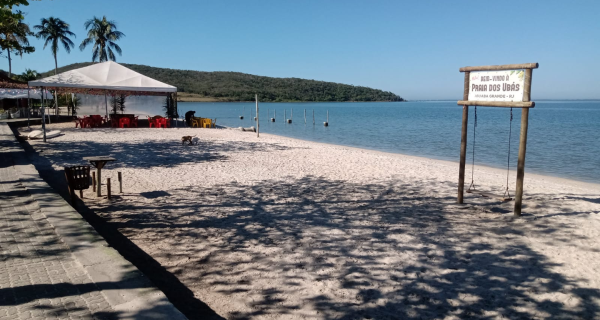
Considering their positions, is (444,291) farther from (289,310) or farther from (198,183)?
(198,183)

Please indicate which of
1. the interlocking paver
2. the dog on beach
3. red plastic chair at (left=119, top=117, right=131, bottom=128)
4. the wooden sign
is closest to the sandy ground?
the interlocking paver

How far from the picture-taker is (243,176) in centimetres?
944

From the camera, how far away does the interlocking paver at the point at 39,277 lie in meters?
2.85

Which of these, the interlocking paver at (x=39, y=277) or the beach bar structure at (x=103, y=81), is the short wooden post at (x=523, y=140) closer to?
the interlocking paver at (x=39, y=277)

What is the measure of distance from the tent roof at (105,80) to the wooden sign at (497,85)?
1663cm

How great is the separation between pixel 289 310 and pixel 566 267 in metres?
3.09

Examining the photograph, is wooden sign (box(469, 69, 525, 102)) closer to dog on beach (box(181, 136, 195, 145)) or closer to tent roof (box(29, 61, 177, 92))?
dog on beach (box(181, 136, 195, 145))

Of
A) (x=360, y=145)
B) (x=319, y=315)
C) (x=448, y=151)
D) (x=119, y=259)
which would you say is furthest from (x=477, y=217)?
(x=360, y=145)

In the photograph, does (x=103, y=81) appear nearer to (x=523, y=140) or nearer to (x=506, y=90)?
(x=506, y=90)

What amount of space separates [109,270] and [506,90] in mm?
5635

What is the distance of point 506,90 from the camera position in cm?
603

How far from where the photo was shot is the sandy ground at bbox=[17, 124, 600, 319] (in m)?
3.68

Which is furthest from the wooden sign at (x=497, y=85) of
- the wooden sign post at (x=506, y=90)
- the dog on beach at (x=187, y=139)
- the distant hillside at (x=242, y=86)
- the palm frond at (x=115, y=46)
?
the distant hillside at (x=242, y=86)

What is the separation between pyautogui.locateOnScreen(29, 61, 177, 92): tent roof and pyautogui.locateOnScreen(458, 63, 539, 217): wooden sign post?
16574 millimetres
